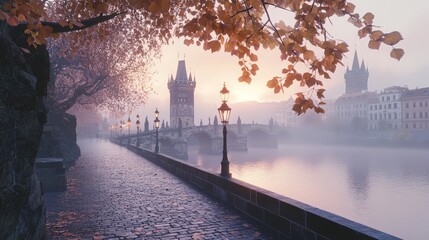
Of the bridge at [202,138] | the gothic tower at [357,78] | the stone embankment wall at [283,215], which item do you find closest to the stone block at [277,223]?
the stone embankment wall at [283,215]

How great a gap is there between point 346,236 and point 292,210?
1.48 meters

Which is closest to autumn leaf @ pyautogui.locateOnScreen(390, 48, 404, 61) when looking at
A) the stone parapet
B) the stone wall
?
the stone wall

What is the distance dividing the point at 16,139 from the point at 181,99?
93.8 meters

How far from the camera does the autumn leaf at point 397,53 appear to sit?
10.3 feet

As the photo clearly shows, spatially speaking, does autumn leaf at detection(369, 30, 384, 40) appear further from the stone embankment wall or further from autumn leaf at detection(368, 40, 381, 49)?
the stone embankment wall

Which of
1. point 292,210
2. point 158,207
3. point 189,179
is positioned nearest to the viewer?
point 292,210

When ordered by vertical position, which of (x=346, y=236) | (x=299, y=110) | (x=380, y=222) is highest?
(x=299, y=110)

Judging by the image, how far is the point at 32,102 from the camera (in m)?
4.58

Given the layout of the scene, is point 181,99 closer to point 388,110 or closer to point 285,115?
point 388,110

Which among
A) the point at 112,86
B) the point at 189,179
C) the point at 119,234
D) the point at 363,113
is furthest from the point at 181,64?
the point at 119,234

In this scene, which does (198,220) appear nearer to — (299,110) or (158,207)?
(158,207)

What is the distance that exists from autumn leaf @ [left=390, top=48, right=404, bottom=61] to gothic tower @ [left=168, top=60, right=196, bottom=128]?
306ft

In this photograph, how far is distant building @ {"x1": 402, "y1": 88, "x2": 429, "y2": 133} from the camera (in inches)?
3098

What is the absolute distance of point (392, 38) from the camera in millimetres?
3219
